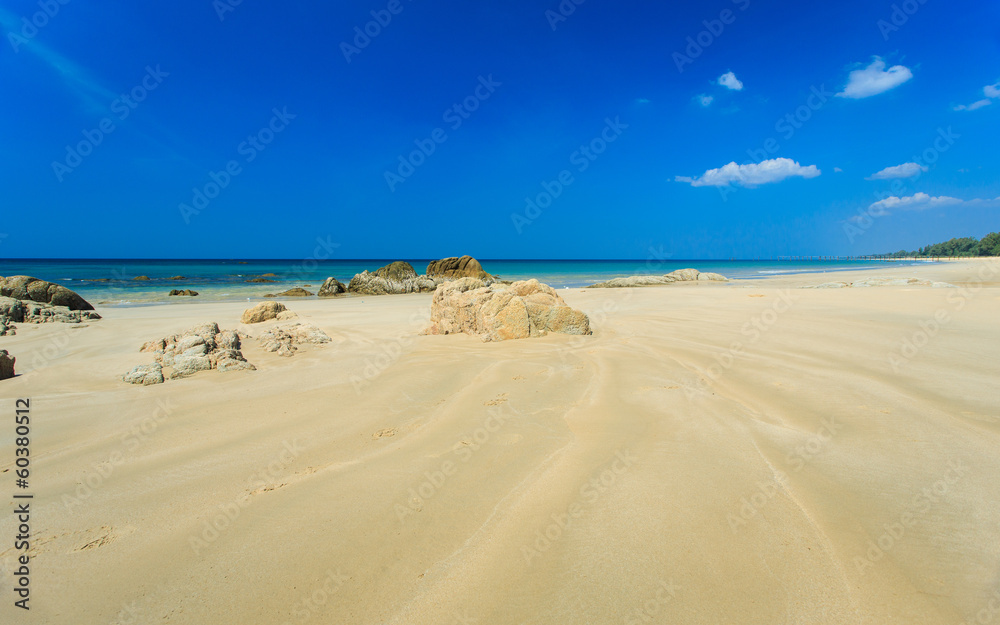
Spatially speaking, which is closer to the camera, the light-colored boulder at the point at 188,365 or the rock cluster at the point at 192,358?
the rock cluster at the point at 192,358

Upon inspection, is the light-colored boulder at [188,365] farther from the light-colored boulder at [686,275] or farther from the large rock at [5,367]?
the light-colored boulder at [686,275]

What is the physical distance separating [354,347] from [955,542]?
18.2ft

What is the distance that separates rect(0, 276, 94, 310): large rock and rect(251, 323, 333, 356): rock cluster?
327 inches

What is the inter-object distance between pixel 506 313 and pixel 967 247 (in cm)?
9517

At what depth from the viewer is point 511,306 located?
6.02 meters

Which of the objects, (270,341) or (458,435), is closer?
(458,435)

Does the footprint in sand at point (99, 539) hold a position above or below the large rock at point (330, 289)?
below

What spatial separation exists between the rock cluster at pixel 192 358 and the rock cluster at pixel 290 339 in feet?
1.31

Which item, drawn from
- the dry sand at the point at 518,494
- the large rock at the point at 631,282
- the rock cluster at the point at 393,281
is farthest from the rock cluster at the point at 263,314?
the large rock at the point at 631,282

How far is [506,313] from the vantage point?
599 centimetres

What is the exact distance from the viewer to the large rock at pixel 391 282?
778 inches

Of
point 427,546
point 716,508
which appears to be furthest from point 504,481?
point 716,508

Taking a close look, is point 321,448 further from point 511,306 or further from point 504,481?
point 511,306

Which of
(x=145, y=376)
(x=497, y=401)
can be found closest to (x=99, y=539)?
(x=497, y=401)
